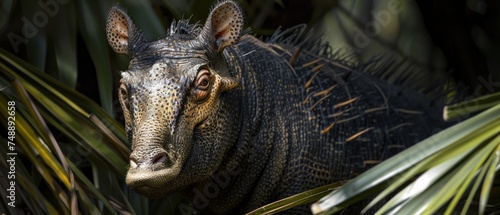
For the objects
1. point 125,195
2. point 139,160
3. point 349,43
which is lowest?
point 125,195

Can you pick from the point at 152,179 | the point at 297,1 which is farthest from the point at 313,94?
the point at 297,1

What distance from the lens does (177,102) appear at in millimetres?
2588

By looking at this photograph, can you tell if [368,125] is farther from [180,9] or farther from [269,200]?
[180,9]

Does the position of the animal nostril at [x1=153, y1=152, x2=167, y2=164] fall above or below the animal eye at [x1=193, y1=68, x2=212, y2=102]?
below

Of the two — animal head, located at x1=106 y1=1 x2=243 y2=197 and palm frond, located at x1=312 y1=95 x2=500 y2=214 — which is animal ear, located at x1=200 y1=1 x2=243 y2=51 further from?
palm frond, located at x1=312 y1=95 x2=500 y2=214

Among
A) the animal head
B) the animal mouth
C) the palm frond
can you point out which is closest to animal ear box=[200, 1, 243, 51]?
the animal head

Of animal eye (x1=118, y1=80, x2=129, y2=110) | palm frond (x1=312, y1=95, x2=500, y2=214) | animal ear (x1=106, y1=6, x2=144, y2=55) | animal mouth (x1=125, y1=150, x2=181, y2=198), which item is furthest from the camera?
animal ear (x1=106, y1=6, x2=144, y2=55)

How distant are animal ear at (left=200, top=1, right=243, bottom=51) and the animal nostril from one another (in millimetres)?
450

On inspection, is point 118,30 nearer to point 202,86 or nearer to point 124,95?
point 124,95

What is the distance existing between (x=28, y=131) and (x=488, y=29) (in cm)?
245

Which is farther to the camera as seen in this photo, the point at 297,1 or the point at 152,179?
the point at 297,1

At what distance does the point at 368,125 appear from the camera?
305 centimetres

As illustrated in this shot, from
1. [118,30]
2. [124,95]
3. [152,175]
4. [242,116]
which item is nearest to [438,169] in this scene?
[152,175]

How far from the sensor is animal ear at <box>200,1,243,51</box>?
2.77m
